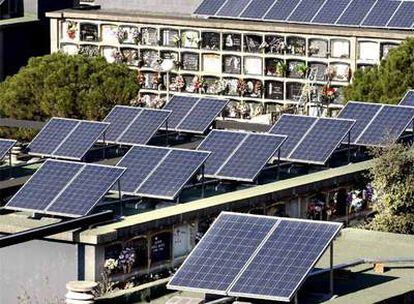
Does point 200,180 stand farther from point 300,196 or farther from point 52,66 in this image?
point 52,66

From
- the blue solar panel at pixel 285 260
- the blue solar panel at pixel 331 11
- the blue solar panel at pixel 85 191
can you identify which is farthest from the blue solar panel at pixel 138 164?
the blue solar panel at pixel 331 11

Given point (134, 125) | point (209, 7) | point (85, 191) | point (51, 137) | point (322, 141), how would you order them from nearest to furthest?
point (85, 191) → point (322, 141) → point (51, 137) → point (134, 125) → point (209, 7)

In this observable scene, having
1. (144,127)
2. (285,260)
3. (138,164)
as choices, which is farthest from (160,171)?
(285,260)

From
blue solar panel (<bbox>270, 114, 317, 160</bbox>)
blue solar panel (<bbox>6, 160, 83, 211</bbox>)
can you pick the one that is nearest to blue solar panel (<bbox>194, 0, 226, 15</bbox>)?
blue solar panel (<bbox>270, 114, 317, 160</bbox>)

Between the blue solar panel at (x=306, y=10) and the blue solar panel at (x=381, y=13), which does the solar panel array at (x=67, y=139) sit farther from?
the blue solar panel at (x=306, y=10)

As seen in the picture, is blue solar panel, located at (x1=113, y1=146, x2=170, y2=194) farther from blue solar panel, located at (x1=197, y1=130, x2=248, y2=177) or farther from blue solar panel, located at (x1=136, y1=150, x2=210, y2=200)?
blue solar panel, located at (x1=197, y1=130, x2=248, y2=177)

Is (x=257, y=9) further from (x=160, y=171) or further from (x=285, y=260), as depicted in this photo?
(x=285, y=260)
